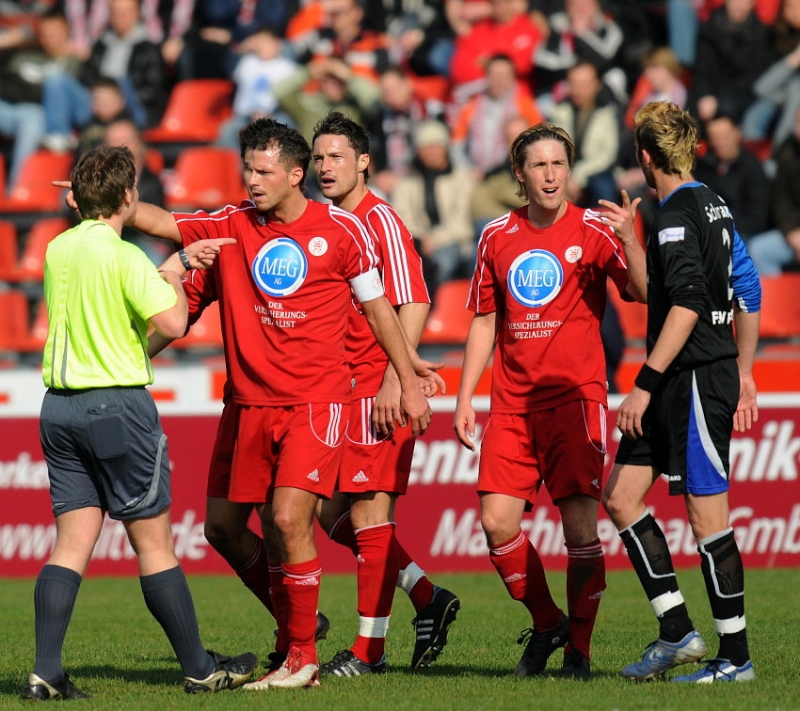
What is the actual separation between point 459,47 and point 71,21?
5.43 metres

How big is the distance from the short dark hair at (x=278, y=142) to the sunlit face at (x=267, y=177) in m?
0.02

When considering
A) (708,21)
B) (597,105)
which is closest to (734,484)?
(597,105)

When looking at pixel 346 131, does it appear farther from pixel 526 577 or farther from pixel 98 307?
pixel 526 577

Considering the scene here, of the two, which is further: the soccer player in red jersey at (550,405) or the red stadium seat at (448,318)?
the red stadium seat at (448,318)


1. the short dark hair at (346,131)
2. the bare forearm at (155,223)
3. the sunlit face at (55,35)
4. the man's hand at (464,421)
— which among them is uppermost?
the sunlit face at (55,35)

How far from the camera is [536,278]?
6398 mm

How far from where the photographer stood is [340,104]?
15320 millimetres

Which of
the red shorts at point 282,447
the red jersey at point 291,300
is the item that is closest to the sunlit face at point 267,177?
the red jersey at point 291,300

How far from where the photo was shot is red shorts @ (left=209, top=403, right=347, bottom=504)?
6.06 metres

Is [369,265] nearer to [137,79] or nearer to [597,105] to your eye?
[597,105]

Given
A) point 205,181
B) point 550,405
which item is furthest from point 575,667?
point 205,181

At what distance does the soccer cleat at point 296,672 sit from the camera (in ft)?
19.6

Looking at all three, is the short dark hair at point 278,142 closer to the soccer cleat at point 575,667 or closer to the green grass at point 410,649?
the green grass at point 410,649

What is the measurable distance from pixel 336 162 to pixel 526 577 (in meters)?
2.27
